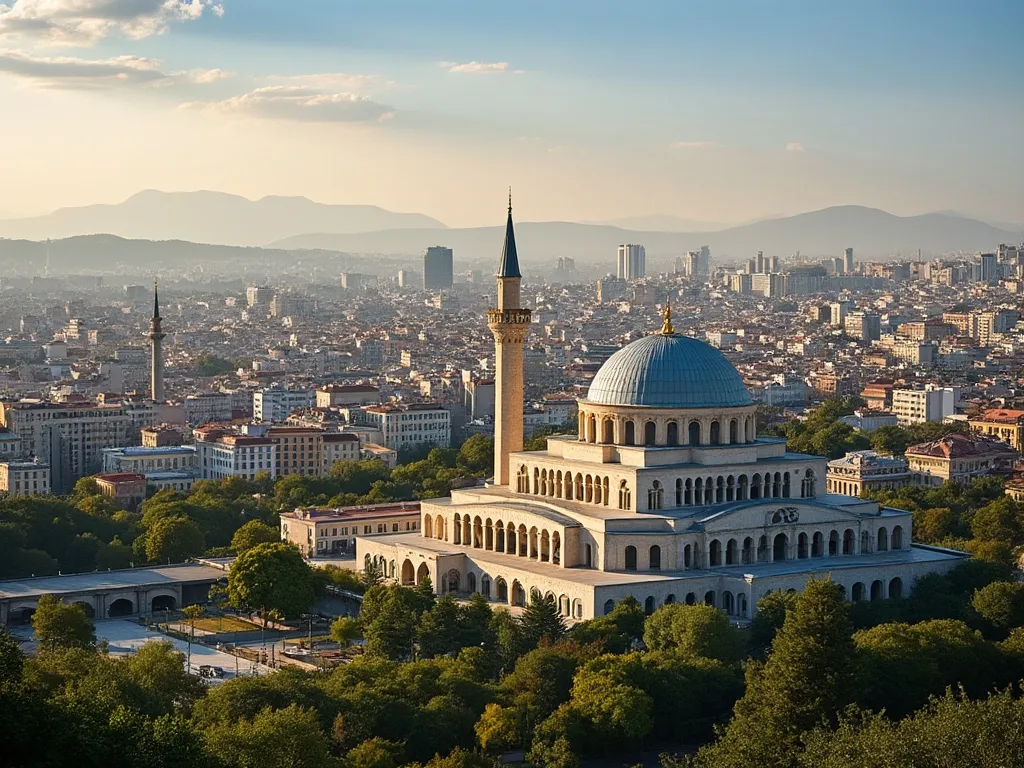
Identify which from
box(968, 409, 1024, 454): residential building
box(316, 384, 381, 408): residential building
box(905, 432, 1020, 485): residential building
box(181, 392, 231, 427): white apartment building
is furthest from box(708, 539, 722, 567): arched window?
box(181, 392, 231, 427): white apartment building

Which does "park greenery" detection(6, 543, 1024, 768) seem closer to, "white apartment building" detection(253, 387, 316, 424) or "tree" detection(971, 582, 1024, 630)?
"tree" detection(971, 582, 1024, 630)

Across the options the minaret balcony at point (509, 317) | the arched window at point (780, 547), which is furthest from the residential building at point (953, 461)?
the arched window at point (780, 547)

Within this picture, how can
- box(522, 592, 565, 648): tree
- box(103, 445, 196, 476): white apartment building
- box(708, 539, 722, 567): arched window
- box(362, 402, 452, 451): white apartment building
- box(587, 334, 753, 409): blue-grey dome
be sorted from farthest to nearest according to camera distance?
box(362, 402, 452, 451): white apartment building, box(103, 445, 196, 476): white apartment building, box(587, 334, 753, 409): blue-grey dome, box(708, 539, 722, 567): arched window, box(522, 592, 565, 648): tree

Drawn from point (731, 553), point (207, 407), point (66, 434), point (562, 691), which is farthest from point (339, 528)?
point (207, 407)

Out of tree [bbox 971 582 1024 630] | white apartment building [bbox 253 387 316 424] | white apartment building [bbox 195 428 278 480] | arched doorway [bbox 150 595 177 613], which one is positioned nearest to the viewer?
tree [bbox 971 582 1024 630]

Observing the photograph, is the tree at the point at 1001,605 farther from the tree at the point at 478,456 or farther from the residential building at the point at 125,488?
the residential building at the point at 125,488

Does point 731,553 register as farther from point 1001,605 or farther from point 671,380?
point 1001,605
